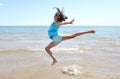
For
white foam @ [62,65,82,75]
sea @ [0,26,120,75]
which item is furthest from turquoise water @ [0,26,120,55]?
white foam @ [62,65,82,75]

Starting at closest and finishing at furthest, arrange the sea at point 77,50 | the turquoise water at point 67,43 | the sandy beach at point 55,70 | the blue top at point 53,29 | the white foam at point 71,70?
the blue top at point 53,29
the sandy beach at point 55,70
the white foam at point 71,70
the sea at point 77,50
the turquoise water at point 67,43

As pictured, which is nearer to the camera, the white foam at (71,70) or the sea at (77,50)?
the white foam at (71,70)

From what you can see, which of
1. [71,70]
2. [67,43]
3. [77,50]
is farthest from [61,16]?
[67,43]

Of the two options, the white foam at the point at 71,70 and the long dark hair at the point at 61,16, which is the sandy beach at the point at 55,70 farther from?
the long dark hair at the point at 61,16

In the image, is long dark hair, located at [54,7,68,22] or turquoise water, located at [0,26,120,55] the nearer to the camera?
long dark hair, located at [54,7,68,22]

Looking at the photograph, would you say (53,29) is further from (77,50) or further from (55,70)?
(77,50)

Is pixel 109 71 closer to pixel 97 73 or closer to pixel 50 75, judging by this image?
pixel 97 73

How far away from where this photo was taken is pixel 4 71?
419 inches

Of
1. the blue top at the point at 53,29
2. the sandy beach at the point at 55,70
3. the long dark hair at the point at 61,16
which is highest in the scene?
the long dark hair at the point at 61,16

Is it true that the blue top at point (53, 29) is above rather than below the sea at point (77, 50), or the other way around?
above

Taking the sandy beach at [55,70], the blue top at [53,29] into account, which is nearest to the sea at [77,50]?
the sandy beach at [55,70]

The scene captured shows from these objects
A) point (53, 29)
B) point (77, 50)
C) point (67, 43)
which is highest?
point (53, 29)

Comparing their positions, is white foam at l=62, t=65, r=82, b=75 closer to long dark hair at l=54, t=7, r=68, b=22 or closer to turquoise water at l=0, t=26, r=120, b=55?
long dark hair at l=54, t=7, r=68, b=22

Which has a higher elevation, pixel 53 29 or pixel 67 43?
pixel 53 29
